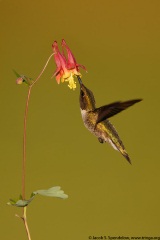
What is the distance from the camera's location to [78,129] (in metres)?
1.42

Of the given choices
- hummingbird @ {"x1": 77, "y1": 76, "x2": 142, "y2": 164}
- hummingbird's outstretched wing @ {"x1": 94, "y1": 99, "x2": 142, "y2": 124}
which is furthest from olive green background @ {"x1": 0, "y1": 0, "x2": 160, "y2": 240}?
hummingbird's outstretched wing @ {"x1": 94, "y1": 99, "x2": 142, "y2": 124}

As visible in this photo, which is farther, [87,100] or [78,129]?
[78,129]

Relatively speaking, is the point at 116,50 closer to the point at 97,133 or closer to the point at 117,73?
the point at 117,73

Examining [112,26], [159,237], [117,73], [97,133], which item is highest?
[112,26]

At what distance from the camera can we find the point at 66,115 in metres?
1.41

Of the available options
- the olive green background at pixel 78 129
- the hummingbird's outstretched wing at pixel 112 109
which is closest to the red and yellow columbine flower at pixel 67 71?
the hummingbird's outstretched wing at pixel 112 109

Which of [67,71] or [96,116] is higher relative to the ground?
[67,71]

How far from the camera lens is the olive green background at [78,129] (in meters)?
1.37

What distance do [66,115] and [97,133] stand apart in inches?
17.6

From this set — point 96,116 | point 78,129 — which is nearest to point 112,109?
point 96,116

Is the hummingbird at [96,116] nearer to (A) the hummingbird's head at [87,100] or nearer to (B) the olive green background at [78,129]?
(A) the hummingbird's head at [87,100]

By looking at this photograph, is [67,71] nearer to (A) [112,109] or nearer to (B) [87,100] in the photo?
(B) [87,100]

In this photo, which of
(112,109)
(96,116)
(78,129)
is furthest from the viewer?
(78,129)

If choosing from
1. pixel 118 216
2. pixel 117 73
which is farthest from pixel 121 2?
pixel 118 216
